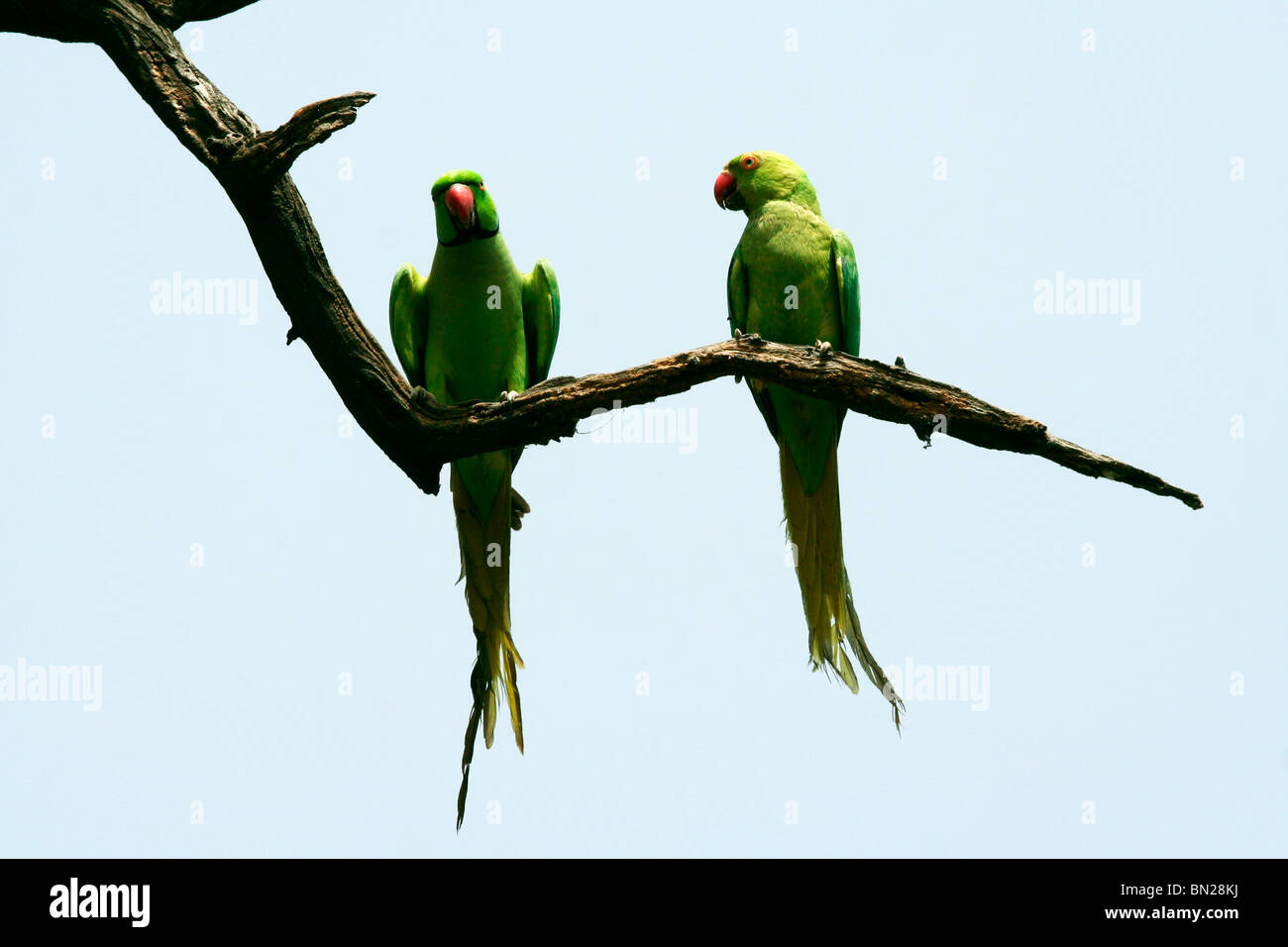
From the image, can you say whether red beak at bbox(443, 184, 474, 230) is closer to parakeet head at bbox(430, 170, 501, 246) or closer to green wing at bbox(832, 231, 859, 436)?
parakeet head at bbox(430, 170, 501, 246)

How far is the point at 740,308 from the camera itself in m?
5.50

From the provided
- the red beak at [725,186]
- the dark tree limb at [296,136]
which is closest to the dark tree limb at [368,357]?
the dark tree limb at [296,136]

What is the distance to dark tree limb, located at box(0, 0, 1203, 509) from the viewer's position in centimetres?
429

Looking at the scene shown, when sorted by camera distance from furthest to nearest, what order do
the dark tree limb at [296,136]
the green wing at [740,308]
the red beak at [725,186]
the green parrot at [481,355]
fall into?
the red beak at [725,186]
the green wing at [740,308]
the green parrot at [481,355]
the dark tree limb at [296,136]

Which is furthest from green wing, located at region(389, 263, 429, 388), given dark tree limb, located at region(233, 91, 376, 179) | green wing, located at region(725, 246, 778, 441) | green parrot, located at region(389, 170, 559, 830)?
green wing, located at region(725, 246, 778, 441)

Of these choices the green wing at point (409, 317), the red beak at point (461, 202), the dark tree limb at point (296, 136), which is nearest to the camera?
the dark tree limb at point (296, 136)

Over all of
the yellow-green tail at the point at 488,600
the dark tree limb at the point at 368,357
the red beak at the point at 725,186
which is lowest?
the yellow-green tail at the point at 488,600

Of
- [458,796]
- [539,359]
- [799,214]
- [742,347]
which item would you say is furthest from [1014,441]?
[458,796]

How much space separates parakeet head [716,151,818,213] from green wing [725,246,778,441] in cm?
30

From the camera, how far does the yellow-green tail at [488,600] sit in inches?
204

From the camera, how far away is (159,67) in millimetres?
4805

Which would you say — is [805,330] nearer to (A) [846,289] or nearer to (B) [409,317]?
(A) [846,289]

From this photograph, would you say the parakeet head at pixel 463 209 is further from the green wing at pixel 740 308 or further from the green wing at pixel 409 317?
the green wing at pixel 740 308

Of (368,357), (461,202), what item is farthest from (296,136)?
(368,357)
